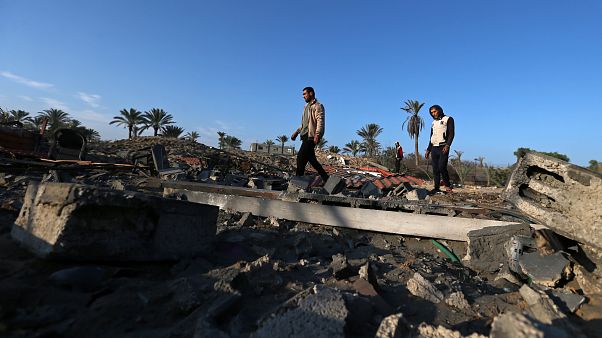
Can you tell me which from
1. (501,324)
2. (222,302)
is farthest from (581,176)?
(222,302)

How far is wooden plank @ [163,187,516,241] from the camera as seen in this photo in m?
3.65

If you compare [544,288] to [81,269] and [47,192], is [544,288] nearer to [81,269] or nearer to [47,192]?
[81,269]

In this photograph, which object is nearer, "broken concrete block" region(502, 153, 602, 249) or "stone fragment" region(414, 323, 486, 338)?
"stone fragment" region(414, 323, 486, 338)

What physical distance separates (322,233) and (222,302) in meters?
2.14

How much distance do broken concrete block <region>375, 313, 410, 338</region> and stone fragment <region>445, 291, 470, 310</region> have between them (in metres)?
0.82

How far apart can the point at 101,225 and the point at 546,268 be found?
3492mm

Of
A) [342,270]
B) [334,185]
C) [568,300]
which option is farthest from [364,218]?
[568,300]

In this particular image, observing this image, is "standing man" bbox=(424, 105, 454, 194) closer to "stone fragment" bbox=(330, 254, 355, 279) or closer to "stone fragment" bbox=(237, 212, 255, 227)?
"stone fragment" bbox=(237, 212, 255, 227)

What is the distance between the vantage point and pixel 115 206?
2.21 meters

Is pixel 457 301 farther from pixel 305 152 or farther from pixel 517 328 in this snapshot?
pixel 305 152

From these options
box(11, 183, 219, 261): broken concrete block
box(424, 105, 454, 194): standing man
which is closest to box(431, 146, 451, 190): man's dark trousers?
box(424, 105, 454, 194): standing man

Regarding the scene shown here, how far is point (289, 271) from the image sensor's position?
2.61m

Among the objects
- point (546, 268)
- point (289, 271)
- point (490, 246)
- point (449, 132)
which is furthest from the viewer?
point (449, 132)

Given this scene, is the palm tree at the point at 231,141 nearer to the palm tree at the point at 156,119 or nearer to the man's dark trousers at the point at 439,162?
the palm tree at the point at 156,119
